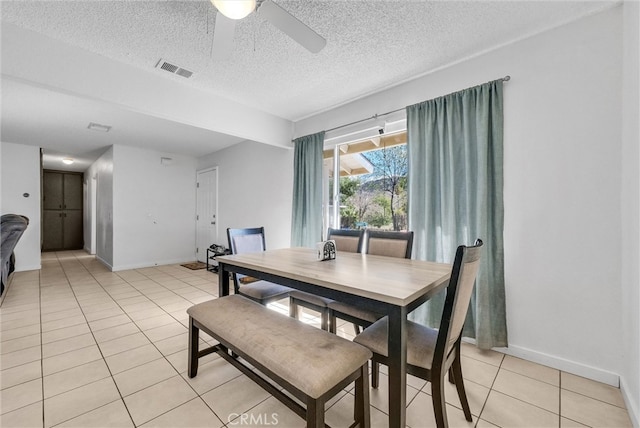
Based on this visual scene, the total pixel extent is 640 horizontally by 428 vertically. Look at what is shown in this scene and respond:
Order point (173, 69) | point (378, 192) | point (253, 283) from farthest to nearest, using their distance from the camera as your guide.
A: point (378, 192) → point (173, 69) → point (253, 283)

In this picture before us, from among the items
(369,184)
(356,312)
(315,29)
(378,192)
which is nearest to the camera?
(356,312)

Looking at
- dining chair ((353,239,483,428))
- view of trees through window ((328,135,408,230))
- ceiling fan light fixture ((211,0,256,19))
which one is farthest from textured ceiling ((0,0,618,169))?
dining chair ((353,239,483,428))

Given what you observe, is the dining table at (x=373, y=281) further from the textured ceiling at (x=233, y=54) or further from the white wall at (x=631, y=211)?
the textured ceiling at (x=233, y=54)

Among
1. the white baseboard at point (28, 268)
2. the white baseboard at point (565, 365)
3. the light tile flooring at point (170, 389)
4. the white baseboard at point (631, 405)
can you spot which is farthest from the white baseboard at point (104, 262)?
the white baseboard at point (631, 405)

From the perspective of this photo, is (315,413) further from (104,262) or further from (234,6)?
(104,262)

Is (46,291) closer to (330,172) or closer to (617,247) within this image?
(330,172)

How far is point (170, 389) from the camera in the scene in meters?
1.73

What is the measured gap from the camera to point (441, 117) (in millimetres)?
2525

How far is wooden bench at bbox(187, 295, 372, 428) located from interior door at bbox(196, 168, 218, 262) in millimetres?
4179

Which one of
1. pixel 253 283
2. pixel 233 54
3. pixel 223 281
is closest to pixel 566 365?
pixel 253 283

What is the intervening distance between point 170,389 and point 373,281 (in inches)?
59.9

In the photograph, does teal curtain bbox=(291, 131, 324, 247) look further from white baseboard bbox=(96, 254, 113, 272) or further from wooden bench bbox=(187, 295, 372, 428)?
white baseboard bbox=(96, 254, 113, 272)

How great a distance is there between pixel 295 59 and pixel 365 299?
2276 millimetres

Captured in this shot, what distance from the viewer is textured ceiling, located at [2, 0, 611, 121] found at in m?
1.87
